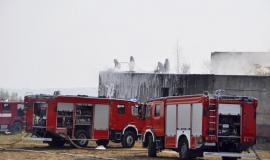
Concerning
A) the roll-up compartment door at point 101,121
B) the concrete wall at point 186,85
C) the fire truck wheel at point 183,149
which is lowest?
the fire truck wheel at point 183,149

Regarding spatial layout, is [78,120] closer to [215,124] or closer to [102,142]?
[102,142]

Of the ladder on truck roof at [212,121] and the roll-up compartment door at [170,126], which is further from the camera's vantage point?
the roll-up compartment door at [170,126]

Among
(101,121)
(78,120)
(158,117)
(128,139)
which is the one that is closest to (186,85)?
(128,139)

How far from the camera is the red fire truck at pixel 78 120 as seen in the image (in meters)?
29.4

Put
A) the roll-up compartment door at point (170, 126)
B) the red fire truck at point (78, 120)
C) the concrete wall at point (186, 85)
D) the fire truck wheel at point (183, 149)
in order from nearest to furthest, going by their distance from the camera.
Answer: the fire truck wheel at point (183, 149), the roll-up compartment door at point (170, 126), the red fire truck at point (78, 120), the concrete wall at point (186, 85)

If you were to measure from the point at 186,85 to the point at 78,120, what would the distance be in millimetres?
15024

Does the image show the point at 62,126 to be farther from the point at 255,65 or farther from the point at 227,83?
the point at 255,65

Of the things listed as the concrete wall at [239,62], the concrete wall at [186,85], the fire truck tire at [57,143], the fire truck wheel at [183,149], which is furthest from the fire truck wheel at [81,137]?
the concrete wall at [239,62]

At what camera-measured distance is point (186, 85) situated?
43375mm

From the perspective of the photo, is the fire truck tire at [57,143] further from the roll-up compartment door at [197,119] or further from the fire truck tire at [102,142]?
the roll-up compartment door at [197,119]

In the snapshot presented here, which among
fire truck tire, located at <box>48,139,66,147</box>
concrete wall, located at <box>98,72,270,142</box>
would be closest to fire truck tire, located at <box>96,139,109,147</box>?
fire truck tire, located at <box>48,139,66,147</box>

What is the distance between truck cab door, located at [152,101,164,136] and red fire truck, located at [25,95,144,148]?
2.04 m

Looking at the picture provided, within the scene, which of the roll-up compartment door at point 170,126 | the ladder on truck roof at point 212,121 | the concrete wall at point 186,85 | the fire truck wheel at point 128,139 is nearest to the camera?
the ladder on truck roof at point 212,121

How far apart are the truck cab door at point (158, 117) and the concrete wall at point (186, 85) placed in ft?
43.3
